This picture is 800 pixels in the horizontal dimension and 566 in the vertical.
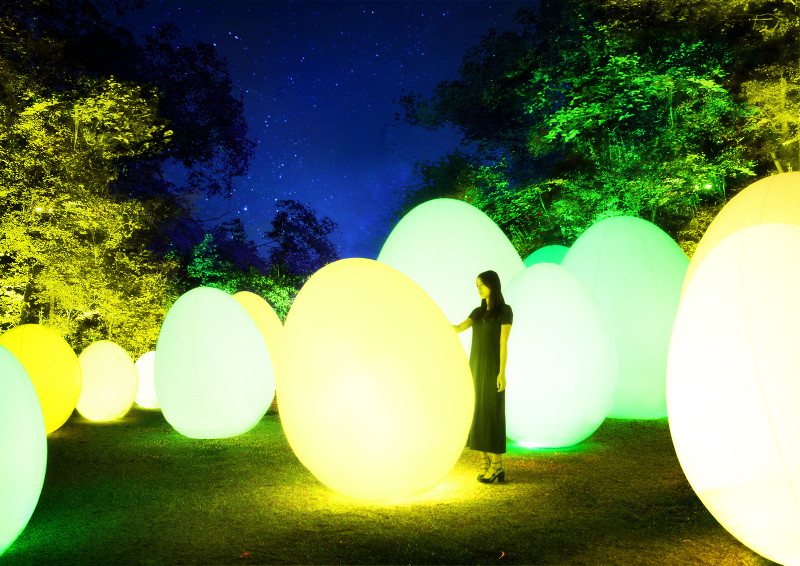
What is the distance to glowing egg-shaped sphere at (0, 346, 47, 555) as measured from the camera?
13.3 feet

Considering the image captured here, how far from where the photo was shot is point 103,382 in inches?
449

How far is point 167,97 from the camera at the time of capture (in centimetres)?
2036

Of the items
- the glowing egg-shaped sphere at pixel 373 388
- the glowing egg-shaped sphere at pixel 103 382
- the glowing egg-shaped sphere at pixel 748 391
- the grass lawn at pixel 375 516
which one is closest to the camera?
the glowing egg-shaped sphere at pixel 748 391

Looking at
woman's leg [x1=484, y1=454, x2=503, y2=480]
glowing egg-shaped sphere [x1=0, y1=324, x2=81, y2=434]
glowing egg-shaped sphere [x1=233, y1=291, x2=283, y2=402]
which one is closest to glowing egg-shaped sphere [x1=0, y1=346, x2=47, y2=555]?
woman's leg [x1=484, y1=454, x2=503, y2=480]

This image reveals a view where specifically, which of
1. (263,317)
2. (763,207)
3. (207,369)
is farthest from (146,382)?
(763,207)

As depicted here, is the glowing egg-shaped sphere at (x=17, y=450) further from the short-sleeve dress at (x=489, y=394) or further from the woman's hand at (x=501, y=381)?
the woman's hand at (x=501, y=381)

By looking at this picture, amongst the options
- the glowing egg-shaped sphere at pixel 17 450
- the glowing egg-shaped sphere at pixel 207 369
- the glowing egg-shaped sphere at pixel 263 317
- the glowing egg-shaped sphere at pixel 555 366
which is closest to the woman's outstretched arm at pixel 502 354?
the glowing egg-shaped sphere at pixel 555 366

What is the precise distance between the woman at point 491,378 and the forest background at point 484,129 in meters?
9.39

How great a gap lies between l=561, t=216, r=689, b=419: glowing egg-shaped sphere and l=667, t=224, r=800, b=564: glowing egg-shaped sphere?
18.7ft

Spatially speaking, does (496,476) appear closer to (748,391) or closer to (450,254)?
(748,391)

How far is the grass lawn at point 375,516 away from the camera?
403cm

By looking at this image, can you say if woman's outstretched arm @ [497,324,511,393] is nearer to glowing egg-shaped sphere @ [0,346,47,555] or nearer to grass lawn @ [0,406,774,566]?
grass lawn @ [0,406,774,566]

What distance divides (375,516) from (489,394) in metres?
1.76

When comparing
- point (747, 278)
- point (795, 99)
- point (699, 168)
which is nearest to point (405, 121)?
point (699, 168)
